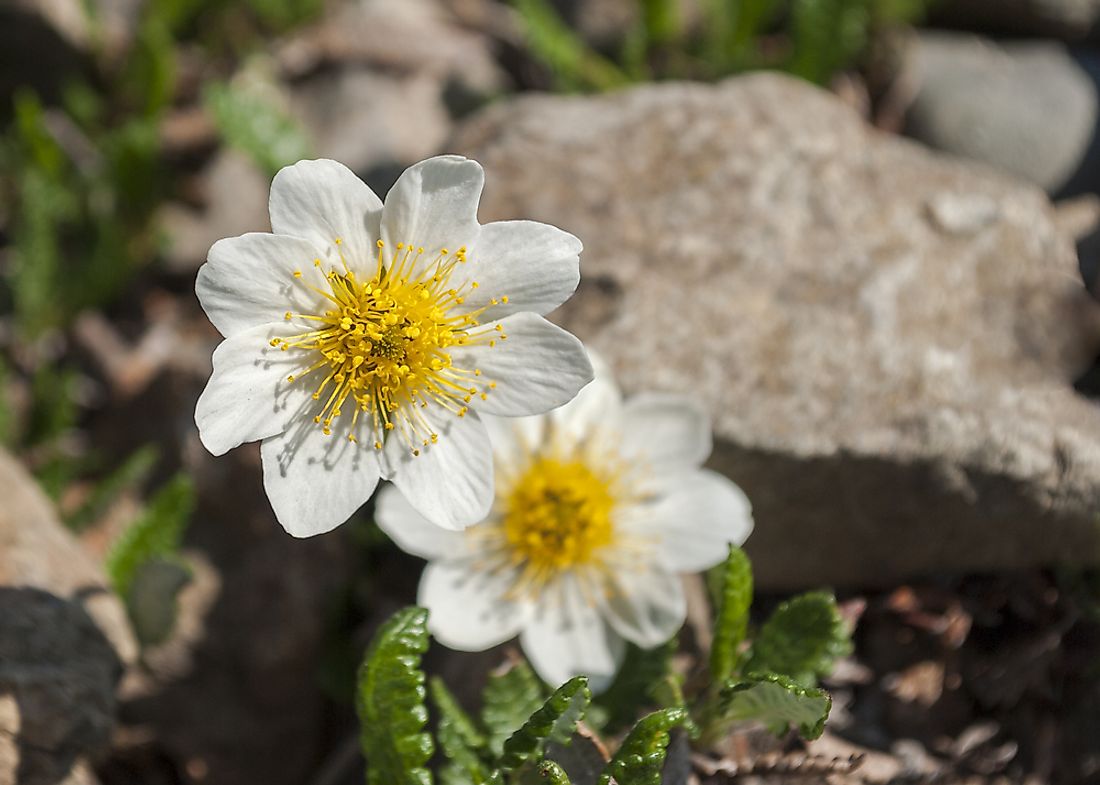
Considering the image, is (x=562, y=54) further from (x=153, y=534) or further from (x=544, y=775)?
(x=544, y=775)

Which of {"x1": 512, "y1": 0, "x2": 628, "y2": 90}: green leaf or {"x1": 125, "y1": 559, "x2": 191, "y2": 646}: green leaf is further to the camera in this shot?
{"x1": 512, "y1": 0, "x2": 628, "y2": 90}: green leaf

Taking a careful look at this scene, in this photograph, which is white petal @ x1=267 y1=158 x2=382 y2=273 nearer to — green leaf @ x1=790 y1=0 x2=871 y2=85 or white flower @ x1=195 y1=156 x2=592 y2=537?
white flower @ x1=195 y1=156 x2=592 y2=537

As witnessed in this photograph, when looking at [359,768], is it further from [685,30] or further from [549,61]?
[685,30]

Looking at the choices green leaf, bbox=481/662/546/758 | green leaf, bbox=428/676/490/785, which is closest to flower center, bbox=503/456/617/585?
green leaf, bbox=481/662/546/758

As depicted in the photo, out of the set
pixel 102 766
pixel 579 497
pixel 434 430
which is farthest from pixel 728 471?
pixel 102 766

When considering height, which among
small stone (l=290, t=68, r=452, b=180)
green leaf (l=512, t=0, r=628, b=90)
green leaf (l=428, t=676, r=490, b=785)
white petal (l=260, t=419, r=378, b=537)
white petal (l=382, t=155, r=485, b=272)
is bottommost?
green leaf (l=428, t=676, r=490, b=785)

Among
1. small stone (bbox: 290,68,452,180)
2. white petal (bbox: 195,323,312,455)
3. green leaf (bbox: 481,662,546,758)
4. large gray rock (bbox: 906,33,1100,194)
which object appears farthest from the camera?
small stone (bbox: 290,68,452,180)
